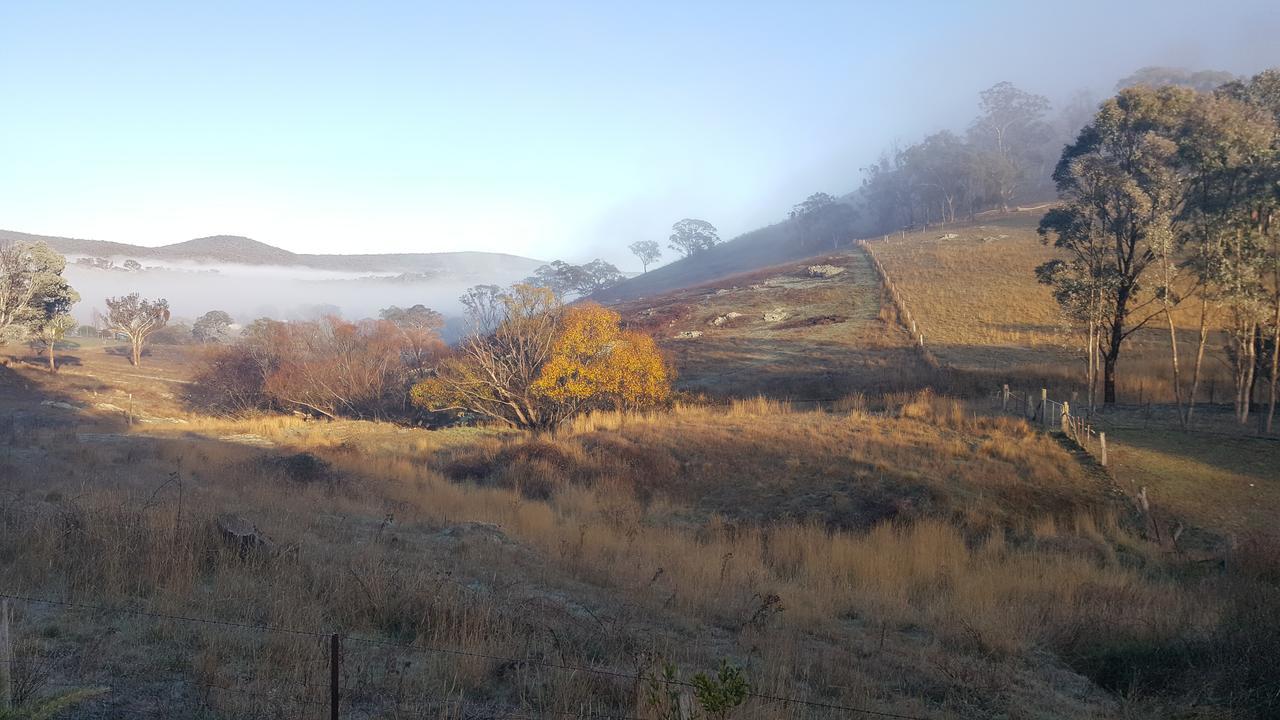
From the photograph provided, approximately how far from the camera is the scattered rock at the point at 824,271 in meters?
61.8

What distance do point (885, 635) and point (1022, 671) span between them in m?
1.42

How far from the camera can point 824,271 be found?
206ft

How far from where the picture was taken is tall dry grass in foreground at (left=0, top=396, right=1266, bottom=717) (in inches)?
214

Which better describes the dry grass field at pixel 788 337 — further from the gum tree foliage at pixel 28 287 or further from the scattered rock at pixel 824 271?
the gum tree foliage at pixel 28 287

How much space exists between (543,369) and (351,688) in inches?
Result: 1015

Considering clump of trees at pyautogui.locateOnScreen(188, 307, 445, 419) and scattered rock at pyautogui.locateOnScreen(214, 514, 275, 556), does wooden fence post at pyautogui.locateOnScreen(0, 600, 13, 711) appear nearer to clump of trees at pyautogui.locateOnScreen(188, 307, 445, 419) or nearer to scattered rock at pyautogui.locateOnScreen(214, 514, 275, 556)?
scattered rock at pyautogui.locateOnScreen(214, 514, 275, 556)

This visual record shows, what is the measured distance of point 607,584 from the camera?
920cm

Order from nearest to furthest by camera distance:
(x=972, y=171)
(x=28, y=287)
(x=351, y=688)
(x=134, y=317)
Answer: (x=351, y=688)
(x=28, y=287)
(x=134, y=317)
(x=972, y=171)

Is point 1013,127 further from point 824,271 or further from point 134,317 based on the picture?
point 134,317

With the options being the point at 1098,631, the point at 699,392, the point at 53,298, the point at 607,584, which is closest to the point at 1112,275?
the point at 699,392

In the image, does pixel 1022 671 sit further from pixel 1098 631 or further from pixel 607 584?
pixel 607 584

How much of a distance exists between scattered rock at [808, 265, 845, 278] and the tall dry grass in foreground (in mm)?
43627

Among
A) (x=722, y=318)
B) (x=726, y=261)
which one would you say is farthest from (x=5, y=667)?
(x=726, y=261)

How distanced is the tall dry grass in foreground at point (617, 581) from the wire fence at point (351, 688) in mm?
36
